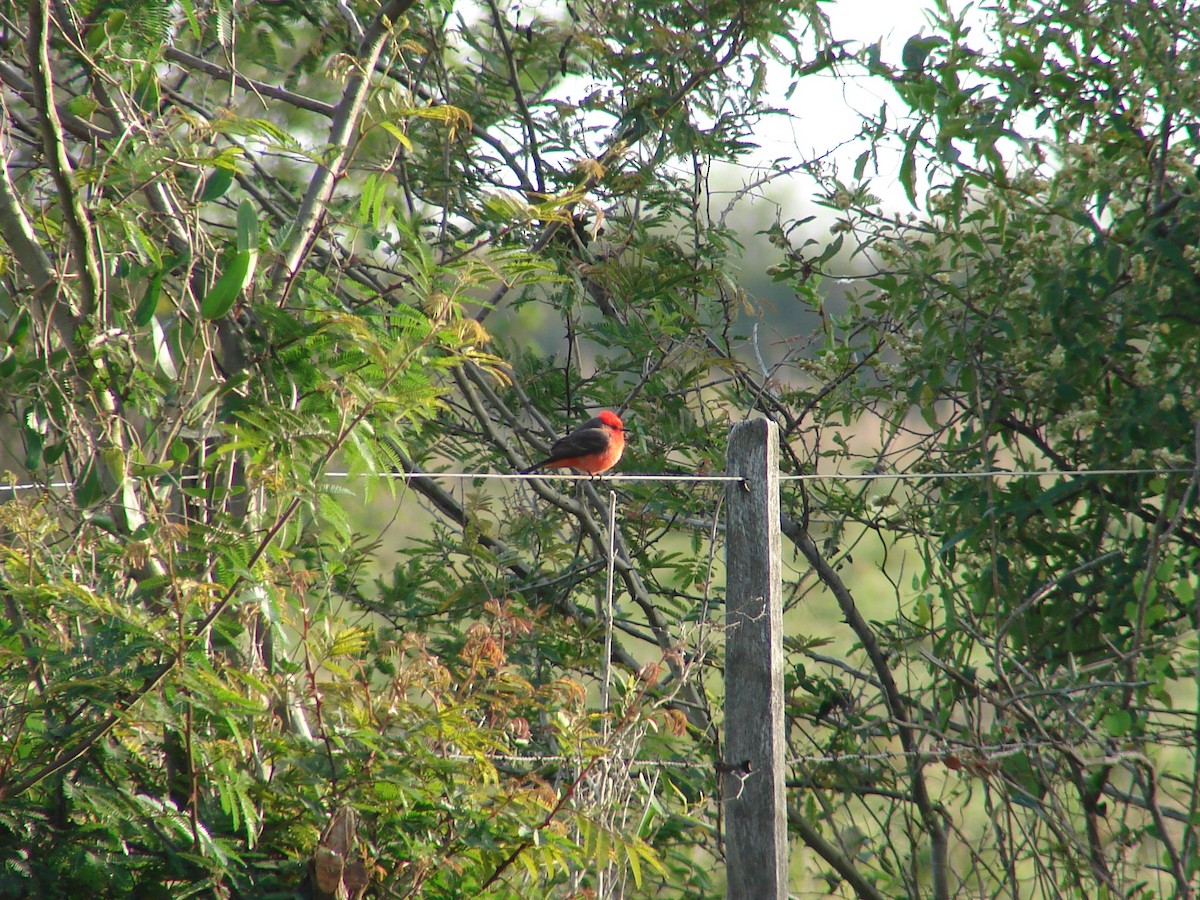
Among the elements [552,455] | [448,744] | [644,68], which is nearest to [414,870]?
[448,744]

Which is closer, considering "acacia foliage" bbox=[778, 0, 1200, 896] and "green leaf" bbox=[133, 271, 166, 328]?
"green leaf" bbox=[133, 271, 166, 328]

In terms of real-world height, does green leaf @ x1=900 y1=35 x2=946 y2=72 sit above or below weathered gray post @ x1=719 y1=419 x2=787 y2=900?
above

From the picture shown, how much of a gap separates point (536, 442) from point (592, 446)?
560 millimetres

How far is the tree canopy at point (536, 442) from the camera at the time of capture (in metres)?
2.44

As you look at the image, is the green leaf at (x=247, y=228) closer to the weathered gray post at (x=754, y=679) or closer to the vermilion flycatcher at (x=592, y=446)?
the weathered gray post at (x=754, y=679)

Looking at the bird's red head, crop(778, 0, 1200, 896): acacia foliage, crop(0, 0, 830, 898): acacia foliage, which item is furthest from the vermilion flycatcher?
crop(0, 0, 830, 898): acacia foliage

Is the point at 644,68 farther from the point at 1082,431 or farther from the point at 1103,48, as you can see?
the point at 1082,431

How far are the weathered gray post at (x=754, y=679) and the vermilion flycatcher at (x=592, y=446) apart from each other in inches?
79.8

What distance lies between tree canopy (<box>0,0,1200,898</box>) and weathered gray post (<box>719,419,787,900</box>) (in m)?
0.16

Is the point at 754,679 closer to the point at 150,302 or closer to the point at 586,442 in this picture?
the point at 150,302

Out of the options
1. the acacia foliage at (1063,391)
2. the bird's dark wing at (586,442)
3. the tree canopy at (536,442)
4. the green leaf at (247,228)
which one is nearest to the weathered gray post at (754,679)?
the tree canopy at (536,442)

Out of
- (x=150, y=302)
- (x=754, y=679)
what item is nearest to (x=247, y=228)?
(x=150, y=302)

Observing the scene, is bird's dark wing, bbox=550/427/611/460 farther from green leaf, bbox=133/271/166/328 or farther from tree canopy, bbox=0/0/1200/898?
green leaf, bbox=133/271/166/328

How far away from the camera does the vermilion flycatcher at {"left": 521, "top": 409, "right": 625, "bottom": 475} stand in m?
5.05
